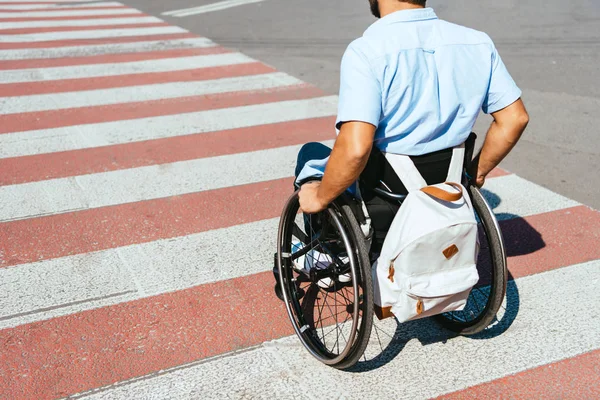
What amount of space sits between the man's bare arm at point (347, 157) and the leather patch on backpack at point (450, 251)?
18.7 inches

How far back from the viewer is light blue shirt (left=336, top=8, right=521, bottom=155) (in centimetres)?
279

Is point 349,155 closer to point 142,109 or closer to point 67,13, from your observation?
point 142,109

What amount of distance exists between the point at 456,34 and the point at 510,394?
63.1 inches

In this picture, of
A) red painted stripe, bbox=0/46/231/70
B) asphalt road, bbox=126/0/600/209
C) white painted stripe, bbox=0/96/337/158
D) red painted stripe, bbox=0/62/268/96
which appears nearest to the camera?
asphalt road, bbox=126/0/600/209

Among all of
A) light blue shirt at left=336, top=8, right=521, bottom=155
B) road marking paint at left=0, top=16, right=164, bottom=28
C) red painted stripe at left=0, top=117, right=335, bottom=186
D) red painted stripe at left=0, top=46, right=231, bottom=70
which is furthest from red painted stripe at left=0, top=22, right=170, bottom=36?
light blue shirt at left=336, top=8, right=521, bottom=155

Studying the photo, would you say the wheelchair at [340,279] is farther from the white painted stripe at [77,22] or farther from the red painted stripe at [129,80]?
the white painted stripe at [77,22]

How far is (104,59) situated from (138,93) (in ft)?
5.85

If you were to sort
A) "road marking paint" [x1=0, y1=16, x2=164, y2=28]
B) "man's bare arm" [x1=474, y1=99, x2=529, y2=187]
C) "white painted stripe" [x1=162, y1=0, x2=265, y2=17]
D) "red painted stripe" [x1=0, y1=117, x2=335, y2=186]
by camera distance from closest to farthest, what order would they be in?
"man's bare arm" [x1=474, y1=99, x2=529, y2=187] → "red painted stripe" [x1=0, y1=117, x2=335, y2=186] → "road marking paint" [x1=0, y1=16, x2=164, y2=28] → "white painted stripe" [x1=162, y1=0, x2=265, y2=17]

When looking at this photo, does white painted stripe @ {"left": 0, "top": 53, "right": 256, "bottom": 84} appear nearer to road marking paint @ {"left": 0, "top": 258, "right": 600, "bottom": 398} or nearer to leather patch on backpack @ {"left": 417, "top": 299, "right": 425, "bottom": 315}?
road marking paint @ {"left": 0, "top": 258, "right": 600, "bottom": 398}

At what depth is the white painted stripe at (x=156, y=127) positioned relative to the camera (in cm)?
627

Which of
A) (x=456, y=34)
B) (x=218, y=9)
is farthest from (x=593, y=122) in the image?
(x=218, y=9)

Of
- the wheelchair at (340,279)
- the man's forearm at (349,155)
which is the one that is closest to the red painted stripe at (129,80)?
the wheelchair at (340,279)

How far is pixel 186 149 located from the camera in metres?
6.19

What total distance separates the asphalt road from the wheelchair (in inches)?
89.9
